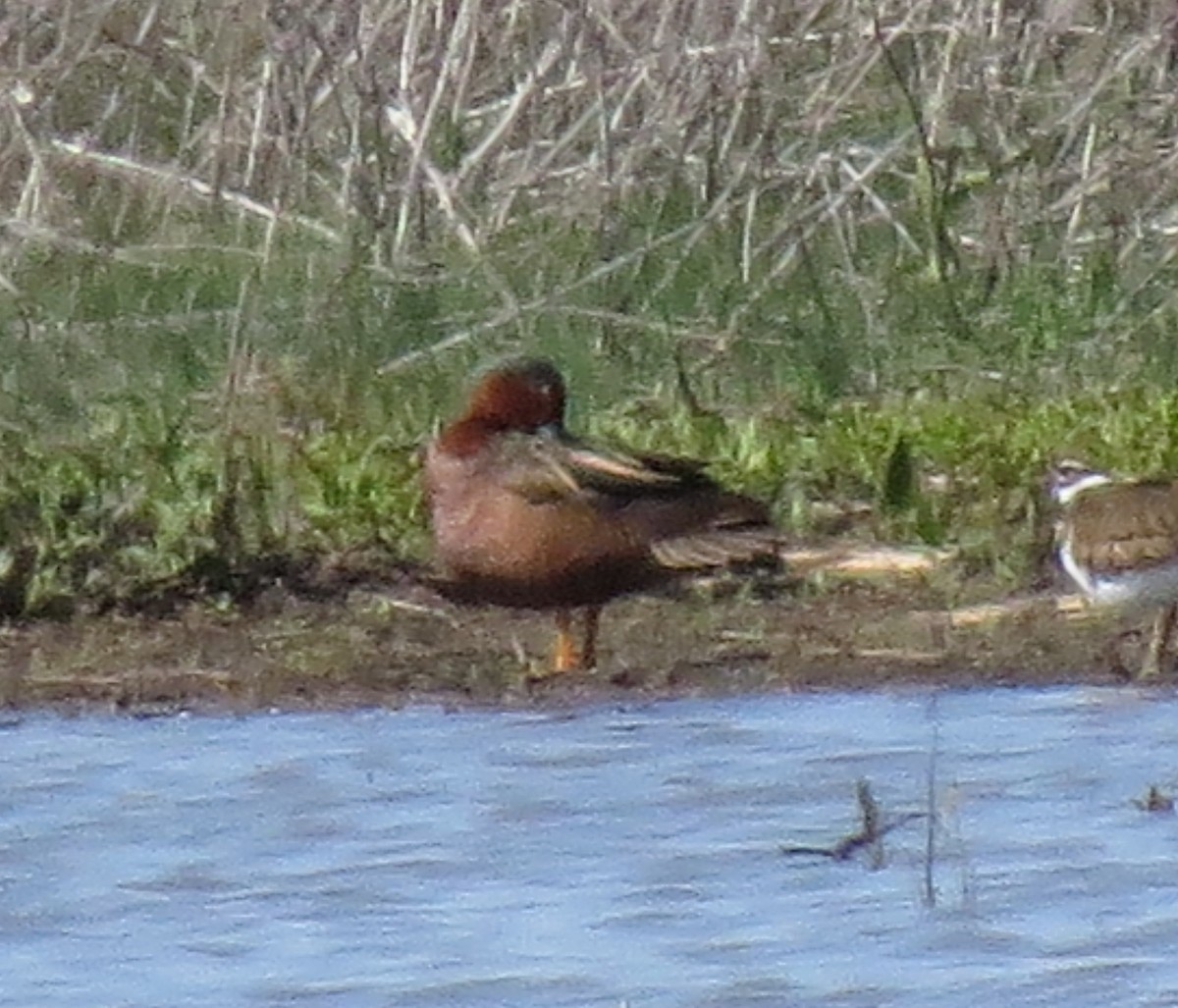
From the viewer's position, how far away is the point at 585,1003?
4531 millimetres

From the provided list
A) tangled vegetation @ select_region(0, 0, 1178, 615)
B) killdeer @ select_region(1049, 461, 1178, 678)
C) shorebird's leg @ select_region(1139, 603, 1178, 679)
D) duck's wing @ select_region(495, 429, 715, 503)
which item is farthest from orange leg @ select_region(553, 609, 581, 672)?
shorebird's leg @ select_region(1139, 603, 1178, 679)

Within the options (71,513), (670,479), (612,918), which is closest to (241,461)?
(71,513)

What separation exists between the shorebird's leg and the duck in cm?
82

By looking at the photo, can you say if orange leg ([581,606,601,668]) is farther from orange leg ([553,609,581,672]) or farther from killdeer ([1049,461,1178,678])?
killdeer ([1049,461,1178,678])

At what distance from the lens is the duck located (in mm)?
6816

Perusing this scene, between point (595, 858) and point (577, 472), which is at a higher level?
point (577, 472)

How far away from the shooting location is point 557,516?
684 centimetres

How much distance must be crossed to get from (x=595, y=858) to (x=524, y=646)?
1686mm

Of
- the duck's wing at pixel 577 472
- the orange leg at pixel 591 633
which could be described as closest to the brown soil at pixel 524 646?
the orange leg at pixel 591 633

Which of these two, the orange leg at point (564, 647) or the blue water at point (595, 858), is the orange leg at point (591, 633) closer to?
the orange leg at point (564, 647)

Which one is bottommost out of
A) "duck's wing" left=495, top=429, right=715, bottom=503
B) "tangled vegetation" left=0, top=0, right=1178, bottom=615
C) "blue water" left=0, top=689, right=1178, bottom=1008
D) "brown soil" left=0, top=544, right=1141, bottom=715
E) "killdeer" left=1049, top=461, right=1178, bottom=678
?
"blue water" left=0, top=689, right=1178, bottom=1008

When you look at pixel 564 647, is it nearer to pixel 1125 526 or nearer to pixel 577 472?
pixel 577 472

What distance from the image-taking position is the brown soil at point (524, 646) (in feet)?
21.9

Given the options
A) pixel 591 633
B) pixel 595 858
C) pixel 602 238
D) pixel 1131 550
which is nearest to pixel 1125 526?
pixel 1131 550
